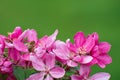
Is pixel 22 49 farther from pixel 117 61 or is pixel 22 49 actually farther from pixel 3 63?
pixel 117 61

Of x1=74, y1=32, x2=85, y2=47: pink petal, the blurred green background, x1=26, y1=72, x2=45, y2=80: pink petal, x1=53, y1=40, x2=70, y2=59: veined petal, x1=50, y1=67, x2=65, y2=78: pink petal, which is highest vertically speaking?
x1=74, y1=32, x2=85, y2=47: pink petal

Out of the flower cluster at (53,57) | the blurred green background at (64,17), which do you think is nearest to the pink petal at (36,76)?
the flower cluster at (53,57)

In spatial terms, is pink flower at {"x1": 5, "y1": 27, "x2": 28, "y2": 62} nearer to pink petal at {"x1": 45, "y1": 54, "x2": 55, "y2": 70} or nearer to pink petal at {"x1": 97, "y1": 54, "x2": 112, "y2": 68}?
pink petal at {"x1": 45, "y1": 54, "x2": 55, "y2": 70}

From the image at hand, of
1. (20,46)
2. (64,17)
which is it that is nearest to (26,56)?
(20,46)

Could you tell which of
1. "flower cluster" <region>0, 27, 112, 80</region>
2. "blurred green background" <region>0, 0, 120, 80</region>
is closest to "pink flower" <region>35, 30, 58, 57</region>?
"flower cluster" <region>0, 27, 112, 80</region>

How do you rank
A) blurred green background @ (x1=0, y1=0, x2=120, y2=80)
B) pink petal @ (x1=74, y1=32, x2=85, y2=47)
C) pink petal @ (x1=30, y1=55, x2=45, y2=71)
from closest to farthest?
1. pink petal @ (x1=30, y1=55, x2=45, y2=71)
2. pink petal @ (x1=74, y1=32, x2=85, y2=47)
3. blurred green background @ (x1=0, y1=0, x2=120, y2=80)

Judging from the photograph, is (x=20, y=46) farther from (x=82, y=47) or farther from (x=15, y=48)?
(x=82, y=47)

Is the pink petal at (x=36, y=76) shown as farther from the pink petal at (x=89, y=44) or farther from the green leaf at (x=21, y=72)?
the pink petal at (x=89, y=44)

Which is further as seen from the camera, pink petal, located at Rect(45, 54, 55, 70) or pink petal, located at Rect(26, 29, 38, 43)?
pink petal, located at Rect(26, 29, 38, 43)

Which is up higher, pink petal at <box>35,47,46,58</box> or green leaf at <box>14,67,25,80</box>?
pink petal at <box>35,47,46,58</box>
